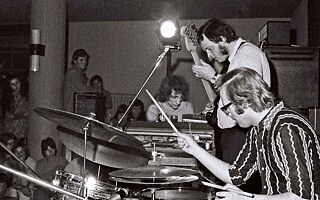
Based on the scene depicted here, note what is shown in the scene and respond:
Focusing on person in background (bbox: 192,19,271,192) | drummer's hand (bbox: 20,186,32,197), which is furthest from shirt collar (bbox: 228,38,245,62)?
drummer's hand (bbox: 20,186,32,197)

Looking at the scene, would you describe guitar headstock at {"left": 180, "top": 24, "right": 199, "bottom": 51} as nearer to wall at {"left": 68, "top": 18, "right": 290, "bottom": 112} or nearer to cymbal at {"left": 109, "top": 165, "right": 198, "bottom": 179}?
cymbal at {"left": 109, "top": 165, "right": 198, "bottom": 179}

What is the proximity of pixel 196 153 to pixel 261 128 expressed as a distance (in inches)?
19.1

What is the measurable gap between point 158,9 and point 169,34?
519cm

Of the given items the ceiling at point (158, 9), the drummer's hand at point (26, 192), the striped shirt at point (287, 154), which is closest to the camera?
the striped shirt at point (287, 154)

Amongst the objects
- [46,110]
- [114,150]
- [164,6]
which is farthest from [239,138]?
[164,6]

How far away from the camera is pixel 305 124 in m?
2.13

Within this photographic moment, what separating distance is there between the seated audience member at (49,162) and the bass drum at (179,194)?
2.34 meters

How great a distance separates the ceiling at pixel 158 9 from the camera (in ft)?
27.7

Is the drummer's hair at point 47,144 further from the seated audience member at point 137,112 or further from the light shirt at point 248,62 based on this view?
the light shirt at point 248,62

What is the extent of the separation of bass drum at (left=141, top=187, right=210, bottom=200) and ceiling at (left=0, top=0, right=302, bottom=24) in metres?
5.53

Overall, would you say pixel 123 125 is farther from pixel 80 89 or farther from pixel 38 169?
pixel 80 89

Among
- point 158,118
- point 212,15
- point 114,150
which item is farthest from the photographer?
point 212,15

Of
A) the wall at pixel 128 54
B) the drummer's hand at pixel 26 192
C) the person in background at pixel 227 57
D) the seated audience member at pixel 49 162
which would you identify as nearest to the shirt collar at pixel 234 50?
the person in background at pixel 227 57

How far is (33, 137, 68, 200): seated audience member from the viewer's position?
5.43m
